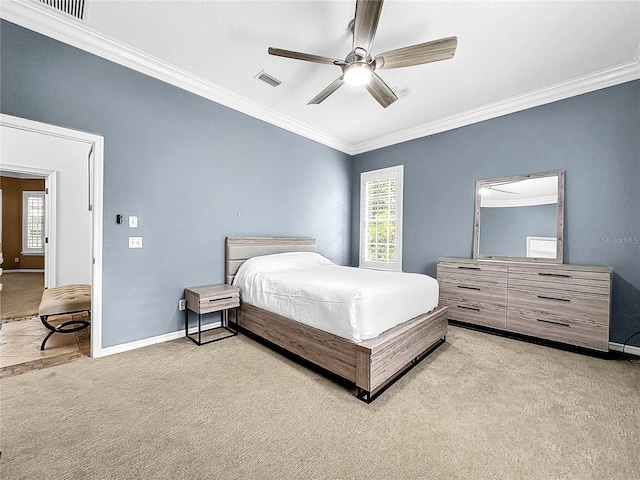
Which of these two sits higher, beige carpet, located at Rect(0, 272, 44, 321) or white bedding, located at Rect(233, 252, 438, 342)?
white bedding, located at Rect(233, 252, 438, 342)

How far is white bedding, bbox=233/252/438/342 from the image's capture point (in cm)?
210

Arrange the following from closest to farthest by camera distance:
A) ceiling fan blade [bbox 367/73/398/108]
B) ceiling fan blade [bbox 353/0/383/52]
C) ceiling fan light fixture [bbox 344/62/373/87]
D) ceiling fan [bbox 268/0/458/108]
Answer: ceiling fan blade [bbox 353/0/383/52], ceiling fan [bbox 268/0/458/108], ceiling fan light fixture [bbox 344/62/373/87], ceiling fan blade [bbox 367/73/398/108]

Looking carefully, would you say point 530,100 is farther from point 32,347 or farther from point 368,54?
point 32,347

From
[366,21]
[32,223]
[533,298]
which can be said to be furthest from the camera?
[32,223]

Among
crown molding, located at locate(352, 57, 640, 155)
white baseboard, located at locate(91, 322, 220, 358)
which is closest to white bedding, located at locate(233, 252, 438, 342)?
white baseboard, located at locate(91, 322, 220, 358)

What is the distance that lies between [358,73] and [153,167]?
2317 millimetres

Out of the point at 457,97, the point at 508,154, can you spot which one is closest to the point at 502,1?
the point at 457,97

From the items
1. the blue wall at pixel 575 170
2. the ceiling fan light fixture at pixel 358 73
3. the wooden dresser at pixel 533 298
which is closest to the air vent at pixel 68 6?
the ceiling fan light fixture at pixel 358 73

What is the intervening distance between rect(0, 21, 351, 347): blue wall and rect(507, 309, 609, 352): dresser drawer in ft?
11.0

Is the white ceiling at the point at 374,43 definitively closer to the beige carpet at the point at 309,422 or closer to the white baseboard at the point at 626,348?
the white baseboard at the point at 626,348

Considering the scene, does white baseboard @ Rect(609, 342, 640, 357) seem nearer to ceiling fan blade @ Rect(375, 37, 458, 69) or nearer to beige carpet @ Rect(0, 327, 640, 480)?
beige carpet @ Rect(0, 327, 640, 480)

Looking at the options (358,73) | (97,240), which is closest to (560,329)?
(358,73)

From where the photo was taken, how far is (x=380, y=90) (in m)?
2.66

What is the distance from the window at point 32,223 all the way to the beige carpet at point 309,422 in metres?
7.89
